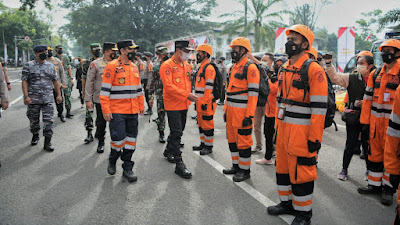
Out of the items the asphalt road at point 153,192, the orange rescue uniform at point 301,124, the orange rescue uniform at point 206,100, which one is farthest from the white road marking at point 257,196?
the orange rescue uniform at point 206,100

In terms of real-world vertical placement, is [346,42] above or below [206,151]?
above

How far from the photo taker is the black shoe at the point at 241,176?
4621 mm

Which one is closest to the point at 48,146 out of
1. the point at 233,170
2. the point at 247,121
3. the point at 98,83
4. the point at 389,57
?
the point at 98,83

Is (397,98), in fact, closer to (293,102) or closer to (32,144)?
(293,102)

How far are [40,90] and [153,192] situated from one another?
3.70 metres

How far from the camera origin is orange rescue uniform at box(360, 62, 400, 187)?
3914 millimetres

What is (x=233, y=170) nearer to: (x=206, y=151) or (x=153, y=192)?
(x=206, y=151)

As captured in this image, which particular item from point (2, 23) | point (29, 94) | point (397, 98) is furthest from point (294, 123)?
point (2, 23)

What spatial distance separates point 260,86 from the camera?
4719 millimetres

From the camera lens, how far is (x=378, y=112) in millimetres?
4039

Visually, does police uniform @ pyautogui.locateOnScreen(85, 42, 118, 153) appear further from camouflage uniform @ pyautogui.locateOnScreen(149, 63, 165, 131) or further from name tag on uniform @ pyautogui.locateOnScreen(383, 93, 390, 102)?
name tag on uniform @ pyautogui.locateOnScreen(383, 93, 390, 102)

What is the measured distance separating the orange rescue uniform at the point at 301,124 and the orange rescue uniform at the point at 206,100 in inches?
99.8

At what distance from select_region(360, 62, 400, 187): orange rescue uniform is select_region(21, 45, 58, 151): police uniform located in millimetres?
5858

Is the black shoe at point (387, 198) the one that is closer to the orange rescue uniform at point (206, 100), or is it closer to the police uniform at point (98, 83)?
the orange rescue uniform at point (206, 100)
